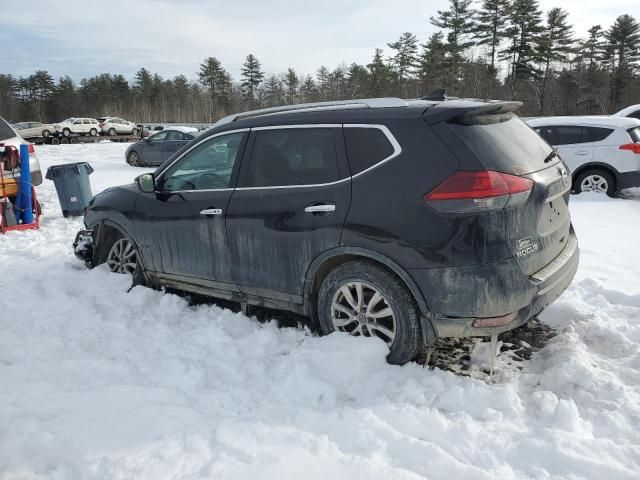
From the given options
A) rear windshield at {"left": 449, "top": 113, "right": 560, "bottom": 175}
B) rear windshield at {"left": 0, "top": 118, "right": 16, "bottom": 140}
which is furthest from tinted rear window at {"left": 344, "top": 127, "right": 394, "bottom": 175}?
rear windshield at {"left": 0, "top": 118, "right": 16, "bottom": 140}

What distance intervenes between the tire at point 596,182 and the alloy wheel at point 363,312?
8.93 m

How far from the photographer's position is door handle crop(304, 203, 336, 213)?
3.48m

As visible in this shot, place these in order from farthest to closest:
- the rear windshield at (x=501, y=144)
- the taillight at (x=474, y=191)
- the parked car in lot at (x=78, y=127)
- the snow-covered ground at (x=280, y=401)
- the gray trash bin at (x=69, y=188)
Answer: the parked car in lot at (x=78, y=127)
the gray trash bin at (x=69, y=188)
the rear windshield at (x=501, y=144)
the taillight at (x=474, y=191)
the snow-covered ground at (x=280, y=401)

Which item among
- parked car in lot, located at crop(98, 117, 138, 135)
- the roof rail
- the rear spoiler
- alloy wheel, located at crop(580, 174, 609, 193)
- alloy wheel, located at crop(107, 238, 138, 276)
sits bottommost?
alloy wheel, located at crop(580, 174, 609, 193)

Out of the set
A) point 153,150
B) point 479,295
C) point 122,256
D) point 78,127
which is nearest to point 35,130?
point 78,127

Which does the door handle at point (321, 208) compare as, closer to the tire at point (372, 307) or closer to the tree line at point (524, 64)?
the tire at point (372, 307)

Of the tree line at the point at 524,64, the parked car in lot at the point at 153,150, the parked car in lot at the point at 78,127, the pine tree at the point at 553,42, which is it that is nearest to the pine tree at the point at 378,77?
the tree line at the point at 524,64

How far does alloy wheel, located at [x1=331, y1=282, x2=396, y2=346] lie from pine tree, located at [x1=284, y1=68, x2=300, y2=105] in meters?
71.3

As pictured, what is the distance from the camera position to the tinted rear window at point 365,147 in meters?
3.38

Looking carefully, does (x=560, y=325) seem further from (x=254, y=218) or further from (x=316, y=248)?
(x=254, y=218)

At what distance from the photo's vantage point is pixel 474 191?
300 centimetres

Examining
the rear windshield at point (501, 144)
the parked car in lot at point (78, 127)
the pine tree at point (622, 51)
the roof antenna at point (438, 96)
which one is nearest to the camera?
the rear windshield at point (501, 144)

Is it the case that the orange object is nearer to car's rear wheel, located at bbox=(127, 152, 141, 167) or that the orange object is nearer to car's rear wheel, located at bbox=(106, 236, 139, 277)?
car's rear wheel, located at bbox=(106, 236, 139, 277)

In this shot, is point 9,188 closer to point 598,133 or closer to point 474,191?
point 474,191
